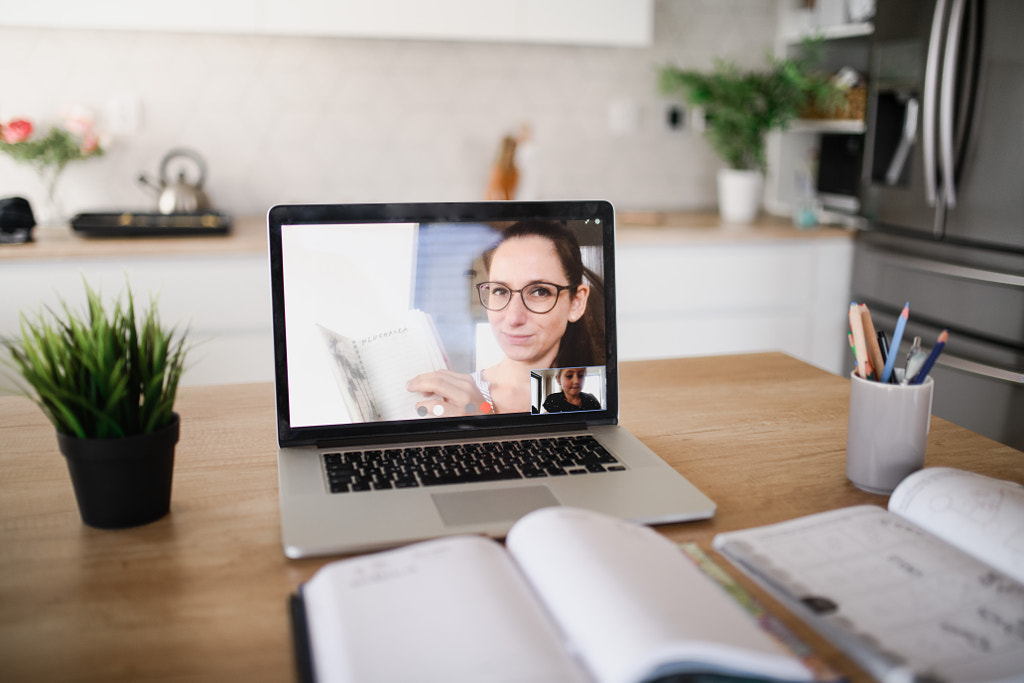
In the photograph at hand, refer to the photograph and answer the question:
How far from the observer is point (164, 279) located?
7.57 ft

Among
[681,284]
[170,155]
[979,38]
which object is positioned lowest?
[681,284]

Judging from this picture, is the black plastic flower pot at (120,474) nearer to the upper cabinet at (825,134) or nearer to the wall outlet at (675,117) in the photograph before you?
the upper cabinet at (825,134)

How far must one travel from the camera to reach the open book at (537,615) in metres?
0.52

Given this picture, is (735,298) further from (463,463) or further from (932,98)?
(463,463)

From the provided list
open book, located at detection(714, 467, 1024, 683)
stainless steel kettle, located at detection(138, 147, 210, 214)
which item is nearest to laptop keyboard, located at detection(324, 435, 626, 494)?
open book, located at detection(714, 467, 1024, 683)

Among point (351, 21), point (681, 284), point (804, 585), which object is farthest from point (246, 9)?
point (804, 585)

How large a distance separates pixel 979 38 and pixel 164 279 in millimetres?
2274

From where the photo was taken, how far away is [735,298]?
273 cm

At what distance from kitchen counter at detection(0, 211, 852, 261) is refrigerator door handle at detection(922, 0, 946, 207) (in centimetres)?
44

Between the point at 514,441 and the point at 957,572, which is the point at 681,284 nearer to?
the point at 514,441

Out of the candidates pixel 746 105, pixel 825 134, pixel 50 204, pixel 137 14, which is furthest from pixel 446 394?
pixel 825 134

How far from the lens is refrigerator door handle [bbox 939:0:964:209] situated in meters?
2.14

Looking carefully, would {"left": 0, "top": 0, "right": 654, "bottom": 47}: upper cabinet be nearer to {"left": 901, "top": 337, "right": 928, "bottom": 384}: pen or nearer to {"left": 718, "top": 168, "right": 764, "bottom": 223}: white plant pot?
{"left": 718, "top": 168, "right": 764, "bottom": 223}: white plant pot

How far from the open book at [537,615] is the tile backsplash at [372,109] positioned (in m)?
2.38
